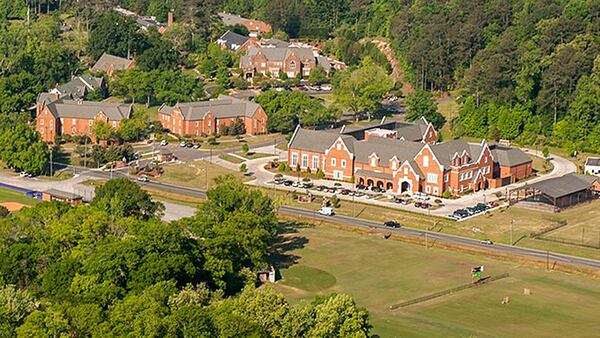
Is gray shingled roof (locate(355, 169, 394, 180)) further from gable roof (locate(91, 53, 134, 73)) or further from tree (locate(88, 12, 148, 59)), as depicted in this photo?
tree (locate(88, 12, 148, 59))

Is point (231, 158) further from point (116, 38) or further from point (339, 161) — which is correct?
point (116, 38)

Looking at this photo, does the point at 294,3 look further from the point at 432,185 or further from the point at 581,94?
the point at 432,185

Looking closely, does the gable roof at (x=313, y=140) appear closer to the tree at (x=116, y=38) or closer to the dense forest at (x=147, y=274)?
the dense forest at (x=147, y=274)

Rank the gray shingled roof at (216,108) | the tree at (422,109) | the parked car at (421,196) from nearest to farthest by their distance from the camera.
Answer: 1. the parked car at (421,196)
2. the gray shingled roof at (216,108)
3. the tree at (422,109)

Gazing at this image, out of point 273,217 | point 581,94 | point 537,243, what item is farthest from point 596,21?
point 273,217

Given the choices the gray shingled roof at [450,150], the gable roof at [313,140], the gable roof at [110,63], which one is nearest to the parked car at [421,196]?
the gray shingled roof at [450,150]

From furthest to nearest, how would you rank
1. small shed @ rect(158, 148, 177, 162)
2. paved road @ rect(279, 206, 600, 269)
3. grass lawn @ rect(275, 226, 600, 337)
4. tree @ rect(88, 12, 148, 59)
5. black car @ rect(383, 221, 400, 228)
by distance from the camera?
1. tree @ rect(88, 12, 148, 59)
2. small shed @ rect(158, 148, 177, 162)
3. black car @ rect(383, 221, 400, 228)
4. paved road @ rect(279, 206, 600, 269)
5. grass lawn @ rect(275, 226, 600, 337)

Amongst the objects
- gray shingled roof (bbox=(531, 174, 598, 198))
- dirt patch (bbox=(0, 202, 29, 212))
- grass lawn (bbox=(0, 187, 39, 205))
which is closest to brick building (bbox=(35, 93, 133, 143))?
grass lawn (bbox=(0, 187, 39, 205))
